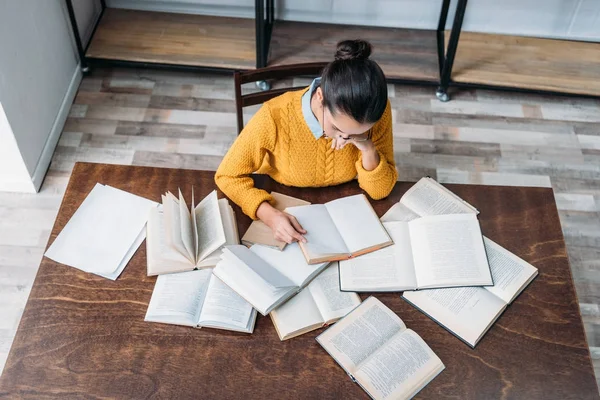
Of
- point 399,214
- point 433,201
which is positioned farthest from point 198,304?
point 433,201

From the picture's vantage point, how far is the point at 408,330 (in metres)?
1.46

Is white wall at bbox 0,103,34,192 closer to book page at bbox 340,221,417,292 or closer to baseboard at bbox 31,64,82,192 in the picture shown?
baseboard at bbox 31,64,82,192

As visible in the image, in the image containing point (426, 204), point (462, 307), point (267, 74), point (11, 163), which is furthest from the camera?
point (11, 163)

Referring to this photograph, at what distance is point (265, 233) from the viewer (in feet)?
5.31

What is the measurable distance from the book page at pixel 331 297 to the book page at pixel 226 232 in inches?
9.5

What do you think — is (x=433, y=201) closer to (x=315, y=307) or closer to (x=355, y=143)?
(x=355, y=143)

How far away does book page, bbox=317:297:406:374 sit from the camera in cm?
141

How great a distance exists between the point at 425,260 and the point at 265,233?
0.42 metres

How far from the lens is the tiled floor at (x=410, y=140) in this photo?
8.64 ft

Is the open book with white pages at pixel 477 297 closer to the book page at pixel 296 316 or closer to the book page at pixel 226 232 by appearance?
the book page at pixel 296 316

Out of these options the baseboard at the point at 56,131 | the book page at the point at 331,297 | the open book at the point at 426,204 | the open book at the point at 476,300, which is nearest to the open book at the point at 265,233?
the book page at the point at 331,297

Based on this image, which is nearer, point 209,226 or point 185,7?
Result: point 209,226

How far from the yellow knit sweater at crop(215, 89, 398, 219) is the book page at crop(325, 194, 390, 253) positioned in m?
0.06

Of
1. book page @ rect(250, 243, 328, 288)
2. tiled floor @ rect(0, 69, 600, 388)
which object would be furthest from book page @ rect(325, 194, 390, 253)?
tiled floor @ rect(0, 69, 600, 388)
